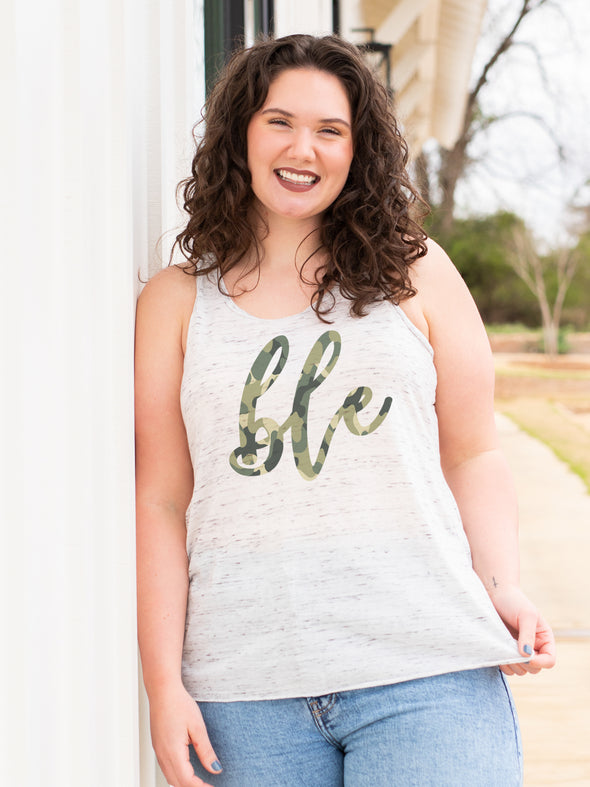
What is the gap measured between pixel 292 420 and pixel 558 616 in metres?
3.44

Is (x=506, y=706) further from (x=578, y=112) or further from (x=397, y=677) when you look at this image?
(x=578, y=112)

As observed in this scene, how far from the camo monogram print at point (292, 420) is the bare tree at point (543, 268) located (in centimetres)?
1643

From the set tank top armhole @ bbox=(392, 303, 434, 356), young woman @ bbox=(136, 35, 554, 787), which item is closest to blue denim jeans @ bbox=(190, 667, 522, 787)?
young woman @ bbox=(136, 35, 554, 787)

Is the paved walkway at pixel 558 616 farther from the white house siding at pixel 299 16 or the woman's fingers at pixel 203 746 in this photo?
the white house siding at pixel 299 16

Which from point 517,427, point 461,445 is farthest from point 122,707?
point 517,427

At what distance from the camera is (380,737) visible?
1077mm

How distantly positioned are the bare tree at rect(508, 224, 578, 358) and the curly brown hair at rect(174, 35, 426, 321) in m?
16.3

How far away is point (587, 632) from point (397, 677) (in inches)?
125

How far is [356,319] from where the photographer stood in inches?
47.2

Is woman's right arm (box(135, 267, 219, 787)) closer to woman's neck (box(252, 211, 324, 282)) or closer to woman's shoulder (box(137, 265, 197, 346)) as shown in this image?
woman's shoulder (box(137, 265, 197, 346))

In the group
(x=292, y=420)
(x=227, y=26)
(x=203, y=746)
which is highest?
(x=227, y=26)

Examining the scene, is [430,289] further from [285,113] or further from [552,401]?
[552,401]

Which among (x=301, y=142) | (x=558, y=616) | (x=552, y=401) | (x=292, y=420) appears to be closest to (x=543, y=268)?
(x=552, y=401)

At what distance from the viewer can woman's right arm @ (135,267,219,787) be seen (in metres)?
1.12
